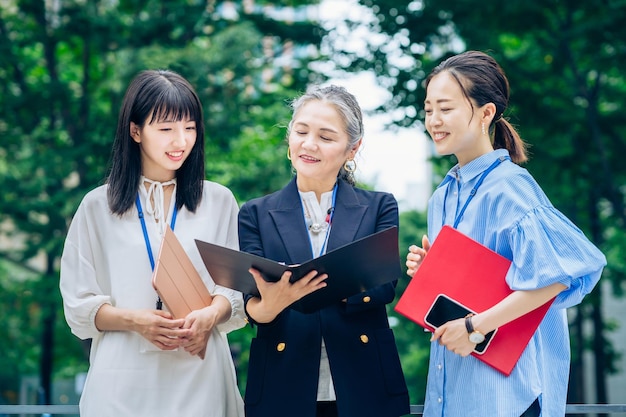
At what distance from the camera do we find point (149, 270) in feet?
9.44

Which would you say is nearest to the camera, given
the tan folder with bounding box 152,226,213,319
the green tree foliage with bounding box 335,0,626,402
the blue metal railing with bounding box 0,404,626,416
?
the tan folder with bounding box 152,226,213,319

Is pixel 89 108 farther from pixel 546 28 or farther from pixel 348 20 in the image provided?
pixel 546 28

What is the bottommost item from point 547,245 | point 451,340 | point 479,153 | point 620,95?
point 451,340

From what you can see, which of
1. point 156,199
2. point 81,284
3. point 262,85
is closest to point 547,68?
point 262,85

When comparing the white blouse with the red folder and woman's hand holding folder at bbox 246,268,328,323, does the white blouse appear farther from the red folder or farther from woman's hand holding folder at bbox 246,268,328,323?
the red folder

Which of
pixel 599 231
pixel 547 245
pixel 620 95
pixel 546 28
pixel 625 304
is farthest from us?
pixel 625 304

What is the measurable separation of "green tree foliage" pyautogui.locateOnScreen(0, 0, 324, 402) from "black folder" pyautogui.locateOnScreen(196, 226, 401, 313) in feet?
26.0

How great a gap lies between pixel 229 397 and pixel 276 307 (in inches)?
21.6

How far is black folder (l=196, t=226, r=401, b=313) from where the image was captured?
2.46 meters

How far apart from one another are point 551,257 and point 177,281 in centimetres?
125

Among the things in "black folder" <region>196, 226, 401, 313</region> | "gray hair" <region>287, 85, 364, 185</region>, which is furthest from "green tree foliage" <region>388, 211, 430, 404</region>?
"black folder" <region>196, 226, 401, 313</region>

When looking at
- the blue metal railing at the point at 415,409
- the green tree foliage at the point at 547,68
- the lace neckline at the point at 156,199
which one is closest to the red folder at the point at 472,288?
the blue metal railing at the point at 415,409

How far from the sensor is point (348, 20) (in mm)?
10406

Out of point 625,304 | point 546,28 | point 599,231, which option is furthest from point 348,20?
point 625,304
